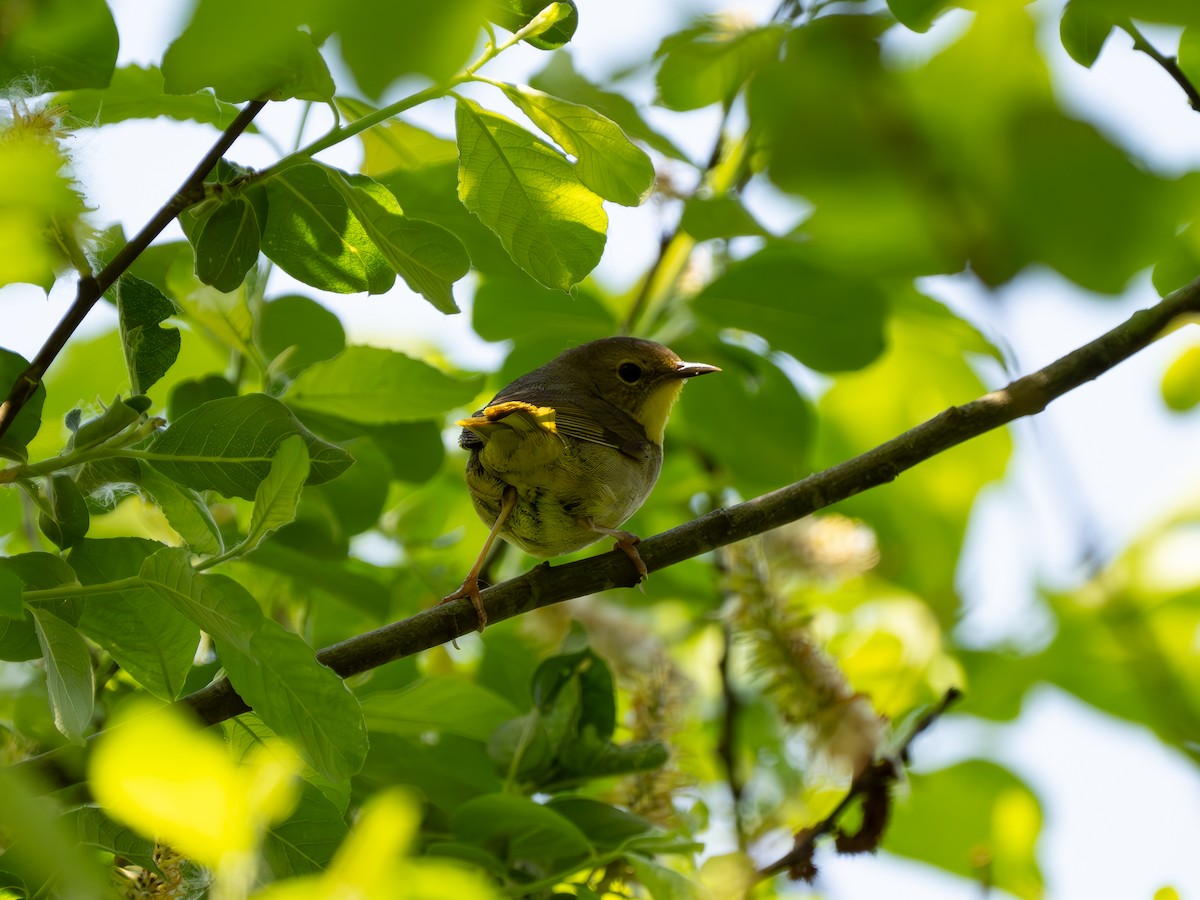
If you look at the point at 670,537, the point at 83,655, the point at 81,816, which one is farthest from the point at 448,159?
the point at 81,816

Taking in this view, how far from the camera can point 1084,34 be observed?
1896 millimetres

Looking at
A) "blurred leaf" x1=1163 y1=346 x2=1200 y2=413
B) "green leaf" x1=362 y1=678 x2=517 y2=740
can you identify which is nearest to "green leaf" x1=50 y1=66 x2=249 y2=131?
"green leaf" x1=362 y1=678 x2=517 y2=740

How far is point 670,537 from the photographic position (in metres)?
2.47

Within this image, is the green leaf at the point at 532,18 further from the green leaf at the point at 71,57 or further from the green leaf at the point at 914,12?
the green leaf at the point at 914,12

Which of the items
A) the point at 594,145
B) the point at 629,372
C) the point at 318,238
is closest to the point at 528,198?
the point at 594,145

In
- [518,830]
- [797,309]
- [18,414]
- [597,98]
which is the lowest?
[518,830]

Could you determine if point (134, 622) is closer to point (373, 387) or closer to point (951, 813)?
point (373, 387)

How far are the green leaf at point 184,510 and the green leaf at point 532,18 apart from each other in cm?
99

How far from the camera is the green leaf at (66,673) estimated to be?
1.70 m

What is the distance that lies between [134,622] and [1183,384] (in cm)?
166

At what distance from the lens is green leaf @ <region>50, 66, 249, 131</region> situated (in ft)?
7.50

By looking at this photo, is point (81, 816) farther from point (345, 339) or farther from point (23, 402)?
point (345, 339)

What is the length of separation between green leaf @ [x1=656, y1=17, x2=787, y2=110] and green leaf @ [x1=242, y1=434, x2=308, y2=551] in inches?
34.7

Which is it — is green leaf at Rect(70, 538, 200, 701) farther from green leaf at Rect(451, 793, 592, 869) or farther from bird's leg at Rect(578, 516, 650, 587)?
bird's leg at Rect(578, 516, 650, 587)
